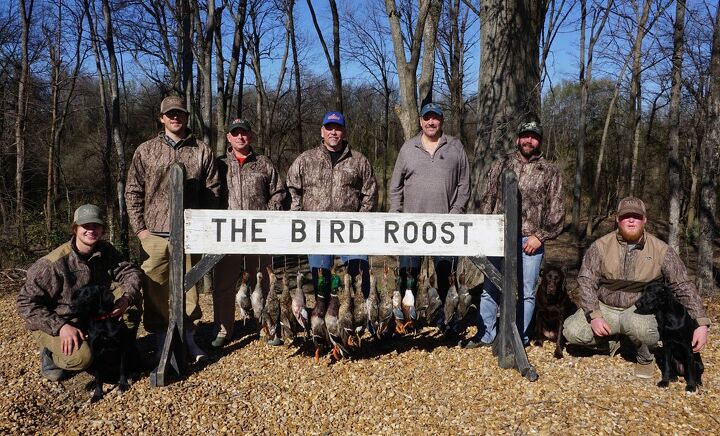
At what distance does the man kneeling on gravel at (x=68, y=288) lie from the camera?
4.50 meters

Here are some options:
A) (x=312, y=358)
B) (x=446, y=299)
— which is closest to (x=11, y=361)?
(x=312, y=358)

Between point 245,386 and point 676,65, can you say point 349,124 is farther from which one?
point 245,386

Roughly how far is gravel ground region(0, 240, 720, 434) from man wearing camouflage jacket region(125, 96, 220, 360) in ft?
2.56

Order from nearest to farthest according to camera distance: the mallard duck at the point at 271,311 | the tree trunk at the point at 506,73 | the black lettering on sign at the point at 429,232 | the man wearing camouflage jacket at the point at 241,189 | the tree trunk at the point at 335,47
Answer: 1. the black lettering on sign at the point at 429,232
2. the mallard duck at the point at 271,311
3. the man wearing camouflage jacket at the point at 241,189
4. the tree trunk at the point at 506,73
5. the tree trunk at the point at 335,47

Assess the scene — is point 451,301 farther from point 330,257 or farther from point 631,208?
point 631,208

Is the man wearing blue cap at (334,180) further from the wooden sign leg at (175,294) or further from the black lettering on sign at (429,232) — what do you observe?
the wooden sign leg at (175,294)

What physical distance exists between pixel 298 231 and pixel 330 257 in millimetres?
775

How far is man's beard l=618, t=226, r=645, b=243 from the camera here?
4758 millimetres

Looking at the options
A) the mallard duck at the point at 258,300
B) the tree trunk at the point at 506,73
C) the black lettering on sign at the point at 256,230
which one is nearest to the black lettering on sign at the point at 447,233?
the black lettering on sign at the point at 256,230

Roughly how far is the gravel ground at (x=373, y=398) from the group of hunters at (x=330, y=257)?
0.36 meters

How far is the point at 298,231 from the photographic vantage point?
15.9 feet

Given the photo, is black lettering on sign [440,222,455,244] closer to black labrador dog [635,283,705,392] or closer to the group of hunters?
the group of hunters

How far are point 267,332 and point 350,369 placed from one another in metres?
1.03

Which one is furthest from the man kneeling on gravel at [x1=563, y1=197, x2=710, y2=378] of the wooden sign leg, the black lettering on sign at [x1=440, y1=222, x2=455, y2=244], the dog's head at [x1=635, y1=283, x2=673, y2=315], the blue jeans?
the wooden sign leg
